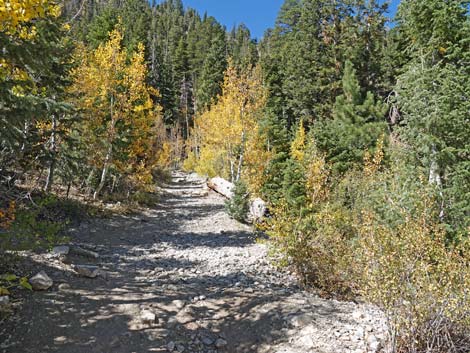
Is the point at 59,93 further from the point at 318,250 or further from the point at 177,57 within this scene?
the point at 177,57

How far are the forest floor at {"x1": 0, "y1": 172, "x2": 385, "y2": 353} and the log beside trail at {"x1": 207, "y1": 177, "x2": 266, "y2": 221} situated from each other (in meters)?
6.16

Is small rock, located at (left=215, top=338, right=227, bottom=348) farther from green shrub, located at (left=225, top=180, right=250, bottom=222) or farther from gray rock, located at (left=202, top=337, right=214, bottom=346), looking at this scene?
green shrub, located at (left=225, top=180, right=250, bottom=222)

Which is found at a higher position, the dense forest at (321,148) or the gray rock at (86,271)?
the dense forest at (321,148)

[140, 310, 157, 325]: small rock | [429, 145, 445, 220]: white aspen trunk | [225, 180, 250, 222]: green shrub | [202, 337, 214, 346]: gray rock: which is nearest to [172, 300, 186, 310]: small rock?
[140, 310, 157, 325]: small rock

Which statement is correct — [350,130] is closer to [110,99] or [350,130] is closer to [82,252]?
[110,99]

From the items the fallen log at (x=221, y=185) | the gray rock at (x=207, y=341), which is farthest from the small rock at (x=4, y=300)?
the fallen log at (x=221, y=185)

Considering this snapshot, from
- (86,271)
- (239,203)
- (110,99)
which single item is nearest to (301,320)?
(86,271)

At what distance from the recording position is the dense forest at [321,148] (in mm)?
4574

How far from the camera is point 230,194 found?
2003 cm

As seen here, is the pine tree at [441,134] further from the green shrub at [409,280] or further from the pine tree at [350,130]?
the pine tree at [350,130]

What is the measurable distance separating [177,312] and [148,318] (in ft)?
1.85

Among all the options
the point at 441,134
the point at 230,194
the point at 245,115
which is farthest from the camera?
the point at 230,194

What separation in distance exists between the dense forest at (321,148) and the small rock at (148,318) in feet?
6.80

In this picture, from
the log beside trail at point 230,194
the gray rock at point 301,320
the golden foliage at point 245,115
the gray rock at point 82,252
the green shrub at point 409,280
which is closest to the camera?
the green shrub at point 409,280
